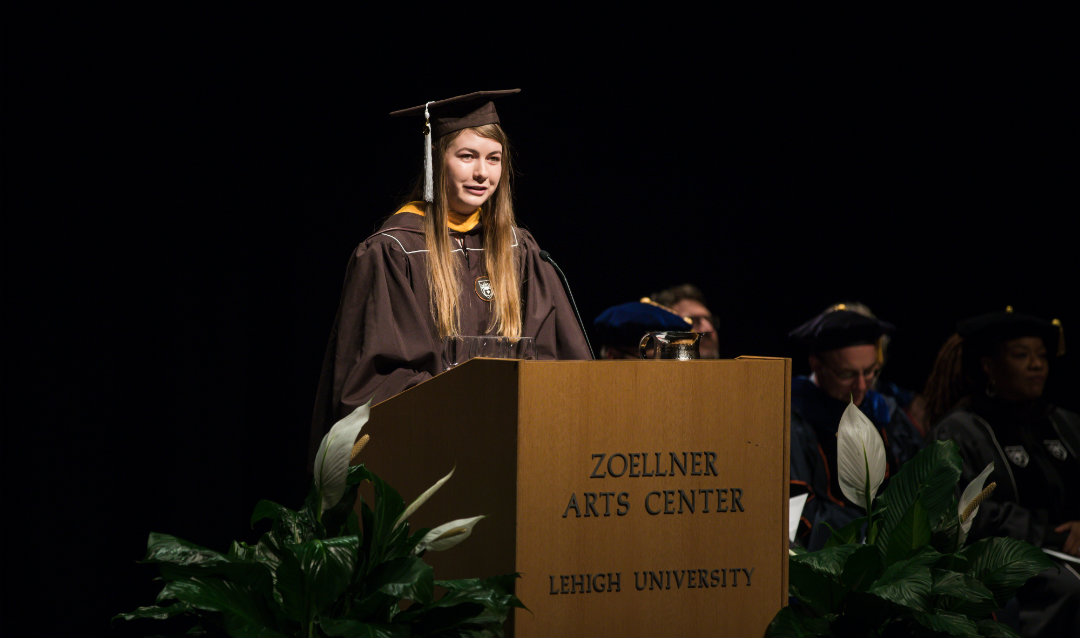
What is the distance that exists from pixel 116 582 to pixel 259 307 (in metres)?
1.04

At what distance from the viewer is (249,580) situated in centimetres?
157

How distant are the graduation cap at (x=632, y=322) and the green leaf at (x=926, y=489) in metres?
2.05

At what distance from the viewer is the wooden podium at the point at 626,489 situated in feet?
5.01

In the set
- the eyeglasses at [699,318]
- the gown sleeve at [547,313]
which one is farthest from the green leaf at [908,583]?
the eyeglasses at [699,318]

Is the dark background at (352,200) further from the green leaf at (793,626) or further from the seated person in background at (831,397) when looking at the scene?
the green leaf at (793,626)

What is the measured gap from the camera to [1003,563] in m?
1.85

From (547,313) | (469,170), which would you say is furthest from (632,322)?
(469,170)

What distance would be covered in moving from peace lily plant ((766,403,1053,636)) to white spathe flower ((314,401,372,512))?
0.66 m

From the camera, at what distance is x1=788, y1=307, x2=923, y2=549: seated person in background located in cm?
397

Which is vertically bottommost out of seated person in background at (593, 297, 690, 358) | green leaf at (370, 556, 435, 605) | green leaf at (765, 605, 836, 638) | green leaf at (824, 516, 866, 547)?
green leaf at (765, 605, 836, 638)

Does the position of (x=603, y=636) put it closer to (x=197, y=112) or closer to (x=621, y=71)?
(x=197, y=112)

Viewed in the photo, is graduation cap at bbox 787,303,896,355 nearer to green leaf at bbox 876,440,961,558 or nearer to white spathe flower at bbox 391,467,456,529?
green leaf at bbox 876,440,961,558

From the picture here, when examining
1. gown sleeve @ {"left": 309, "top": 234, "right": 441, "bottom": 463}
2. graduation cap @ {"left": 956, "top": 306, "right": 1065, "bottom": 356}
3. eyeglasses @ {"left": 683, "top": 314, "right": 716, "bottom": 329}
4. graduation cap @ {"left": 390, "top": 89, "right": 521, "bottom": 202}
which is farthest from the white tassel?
graduation cap @ {"left": 956, "top": 306, "right": 1065, "bottom": 356}

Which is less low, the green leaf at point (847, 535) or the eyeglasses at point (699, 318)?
the eyeglasses at point (699, 318)
